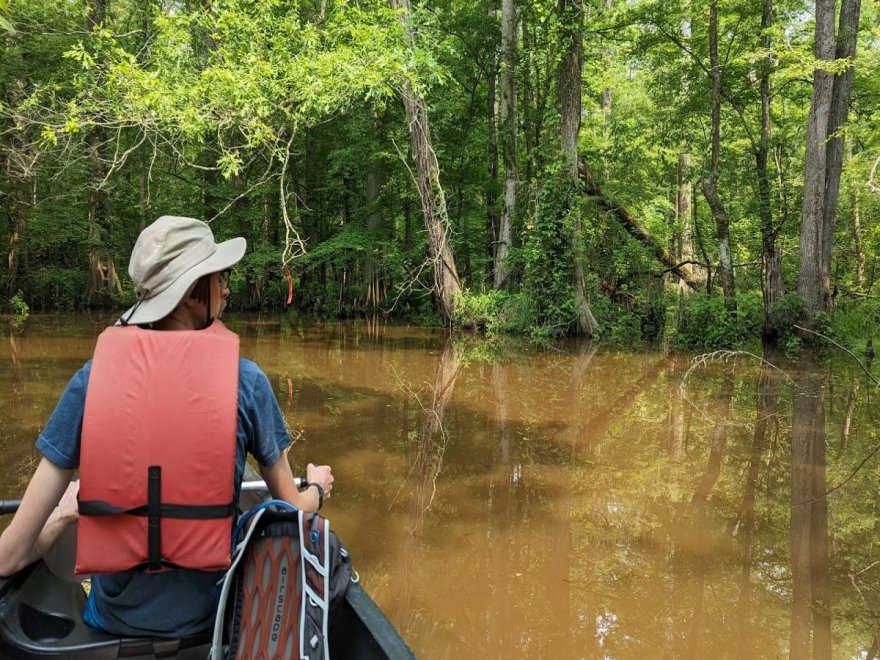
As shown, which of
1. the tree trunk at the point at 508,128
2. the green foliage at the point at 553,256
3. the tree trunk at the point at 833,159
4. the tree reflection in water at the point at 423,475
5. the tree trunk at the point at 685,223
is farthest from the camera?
the tree trunk at the point at 685,223

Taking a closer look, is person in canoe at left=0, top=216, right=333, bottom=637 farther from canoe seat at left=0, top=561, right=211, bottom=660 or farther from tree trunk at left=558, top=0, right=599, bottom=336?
tree trunk at left=558, top=0, right=599, bottom=336

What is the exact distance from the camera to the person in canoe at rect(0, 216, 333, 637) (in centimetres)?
147

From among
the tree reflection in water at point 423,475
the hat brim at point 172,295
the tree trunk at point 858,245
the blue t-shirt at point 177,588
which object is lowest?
the tree reflection in water at point 423,475

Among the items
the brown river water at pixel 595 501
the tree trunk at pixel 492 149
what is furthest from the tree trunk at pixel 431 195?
the brown river water at pixel 595 501

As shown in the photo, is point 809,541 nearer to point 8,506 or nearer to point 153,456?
point 153,456

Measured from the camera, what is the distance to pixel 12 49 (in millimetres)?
15828

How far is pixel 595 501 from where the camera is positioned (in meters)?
4.44

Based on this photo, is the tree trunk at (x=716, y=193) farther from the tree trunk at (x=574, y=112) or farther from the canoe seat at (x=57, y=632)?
the canoe seat at (x=57, y=632)

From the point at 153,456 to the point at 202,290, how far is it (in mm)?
425

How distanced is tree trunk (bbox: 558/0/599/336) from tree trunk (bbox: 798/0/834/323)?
3956 millimetres

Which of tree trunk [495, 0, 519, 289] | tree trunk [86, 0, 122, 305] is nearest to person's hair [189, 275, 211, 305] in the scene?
tree trunk [495, 0, 519, 289]

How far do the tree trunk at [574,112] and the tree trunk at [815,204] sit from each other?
396 centimetres

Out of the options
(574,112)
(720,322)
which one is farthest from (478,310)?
(720,322)

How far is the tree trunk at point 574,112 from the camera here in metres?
12.8
